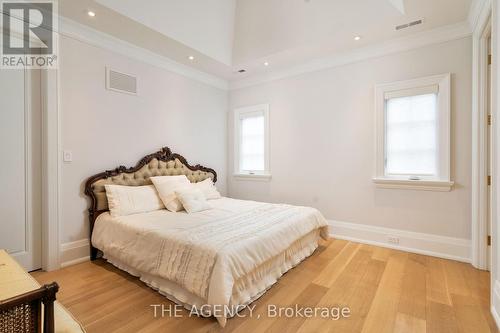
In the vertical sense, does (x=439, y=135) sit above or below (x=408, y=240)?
above

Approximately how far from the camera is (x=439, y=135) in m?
2.98

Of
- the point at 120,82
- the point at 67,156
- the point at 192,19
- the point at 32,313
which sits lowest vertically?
the point at 32,313

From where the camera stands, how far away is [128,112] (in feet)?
11.1

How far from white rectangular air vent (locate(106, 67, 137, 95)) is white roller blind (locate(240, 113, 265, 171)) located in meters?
2.00

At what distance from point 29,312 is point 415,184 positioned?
360 cm

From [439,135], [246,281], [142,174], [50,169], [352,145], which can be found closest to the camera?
[246,281]

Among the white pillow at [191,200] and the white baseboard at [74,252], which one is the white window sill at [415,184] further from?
the white baseboard at [74,252]

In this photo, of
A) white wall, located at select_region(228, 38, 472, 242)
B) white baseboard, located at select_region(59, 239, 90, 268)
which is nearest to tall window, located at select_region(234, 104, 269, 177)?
white wall, located at select_region(228, 38, 472, 242)

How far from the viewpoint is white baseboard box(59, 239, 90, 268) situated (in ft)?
9.18

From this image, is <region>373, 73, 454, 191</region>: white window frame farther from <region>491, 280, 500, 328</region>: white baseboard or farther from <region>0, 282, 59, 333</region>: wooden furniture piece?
<region>0, 282, 59, 333</region>: wooden furniture piece

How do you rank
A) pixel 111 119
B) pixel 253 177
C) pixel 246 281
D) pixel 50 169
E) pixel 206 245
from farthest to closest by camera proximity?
pixel 253 177
pixel 111 119
pixel 50 169
pixel 246 281
pixel 206 245

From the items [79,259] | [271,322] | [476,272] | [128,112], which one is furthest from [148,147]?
[476,272]

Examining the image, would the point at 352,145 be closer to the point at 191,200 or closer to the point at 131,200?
the point at 191,200

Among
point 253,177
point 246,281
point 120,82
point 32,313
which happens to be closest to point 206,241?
point 246,281
